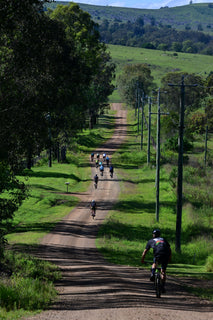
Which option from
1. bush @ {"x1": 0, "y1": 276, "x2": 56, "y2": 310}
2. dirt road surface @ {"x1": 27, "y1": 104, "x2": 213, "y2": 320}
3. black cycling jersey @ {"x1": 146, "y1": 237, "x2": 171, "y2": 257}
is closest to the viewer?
dirt road surface @ {"x1": 27, "y1": 104, "x2": 213, "y2": 320}

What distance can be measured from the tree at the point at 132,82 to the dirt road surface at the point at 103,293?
101 meters

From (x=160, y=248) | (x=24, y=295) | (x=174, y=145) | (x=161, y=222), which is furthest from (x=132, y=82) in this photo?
(x=24, y=295)

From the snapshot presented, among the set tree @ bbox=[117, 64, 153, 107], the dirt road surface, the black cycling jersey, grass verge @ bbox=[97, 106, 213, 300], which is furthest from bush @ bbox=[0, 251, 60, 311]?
tree @ bbox=[117, 64, 153, 107]

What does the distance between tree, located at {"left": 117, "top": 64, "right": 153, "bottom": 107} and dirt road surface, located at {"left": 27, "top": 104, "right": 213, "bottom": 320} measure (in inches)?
3979

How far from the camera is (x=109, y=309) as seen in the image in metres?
12.1

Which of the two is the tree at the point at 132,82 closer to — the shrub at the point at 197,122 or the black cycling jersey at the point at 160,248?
the shrub at the point at 197,122

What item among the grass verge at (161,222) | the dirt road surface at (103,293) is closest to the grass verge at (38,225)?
the dirt road surface at (103,293)

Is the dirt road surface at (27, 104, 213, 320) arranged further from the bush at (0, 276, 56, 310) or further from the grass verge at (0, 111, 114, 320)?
the grass verge at (0, 111, 114, 320)

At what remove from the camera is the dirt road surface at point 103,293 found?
38.7 feet

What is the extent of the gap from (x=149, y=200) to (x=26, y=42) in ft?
80.2

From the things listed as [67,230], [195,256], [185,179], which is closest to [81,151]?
[185,179]

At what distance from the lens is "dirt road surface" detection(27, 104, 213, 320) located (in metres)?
11.8

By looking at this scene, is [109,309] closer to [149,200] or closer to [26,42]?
[26,42]

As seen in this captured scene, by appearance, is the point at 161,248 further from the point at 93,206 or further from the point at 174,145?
the point at 174,145
